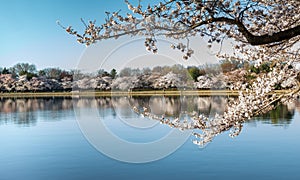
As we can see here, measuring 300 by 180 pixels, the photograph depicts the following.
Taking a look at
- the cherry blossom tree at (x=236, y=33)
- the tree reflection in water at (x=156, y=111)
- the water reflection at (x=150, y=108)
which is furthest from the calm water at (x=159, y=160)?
the cherry blossom tree at (x=236, y=33)

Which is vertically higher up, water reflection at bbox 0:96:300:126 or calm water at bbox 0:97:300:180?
water reflection at bbox 0:96:300:126

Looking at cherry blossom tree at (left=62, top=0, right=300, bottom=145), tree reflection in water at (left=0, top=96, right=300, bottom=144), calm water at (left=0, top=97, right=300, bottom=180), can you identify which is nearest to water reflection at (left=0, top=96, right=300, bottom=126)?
tree reflection in water at (left=0, top=96, right=300, bottom=144)

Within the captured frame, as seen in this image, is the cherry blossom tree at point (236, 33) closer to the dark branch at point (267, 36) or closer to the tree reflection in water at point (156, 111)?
the dark branch at point (267, 36)

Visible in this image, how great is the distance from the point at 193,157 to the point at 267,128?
6647 mm

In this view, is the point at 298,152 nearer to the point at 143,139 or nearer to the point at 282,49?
the point at 143,139

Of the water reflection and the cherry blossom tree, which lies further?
the water reflection

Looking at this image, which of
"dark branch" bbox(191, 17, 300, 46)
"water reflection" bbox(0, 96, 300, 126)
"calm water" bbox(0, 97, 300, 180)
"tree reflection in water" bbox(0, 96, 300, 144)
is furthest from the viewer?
"water reflection" bbox(0, 96, 300, 126)

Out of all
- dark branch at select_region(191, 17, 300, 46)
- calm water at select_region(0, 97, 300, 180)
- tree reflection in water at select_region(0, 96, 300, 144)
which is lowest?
calm water at select_region(0, 97, 300, 180)

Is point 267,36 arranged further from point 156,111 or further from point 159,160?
point 156,111

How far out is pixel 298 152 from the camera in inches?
459

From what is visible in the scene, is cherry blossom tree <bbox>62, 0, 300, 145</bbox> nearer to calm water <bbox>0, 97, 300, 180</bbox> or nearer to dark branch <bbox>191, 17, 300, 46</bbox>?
dark branch <bbox>191, 17, 300, 46</bbox>

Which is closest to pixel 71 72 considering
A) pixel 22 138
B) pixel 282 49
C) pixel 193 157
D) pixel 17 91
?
pixel 17 91

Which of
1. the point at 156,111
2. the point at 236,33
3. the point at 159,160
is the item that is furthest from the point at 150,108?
the point at 236,33

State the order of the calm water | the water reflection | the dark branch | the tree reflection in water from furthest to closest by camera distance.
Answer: the water reflection
the tree reflection in water
the calm water
the dark branch
